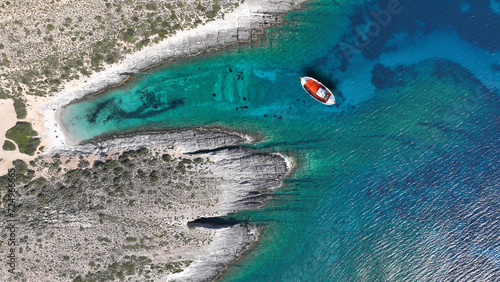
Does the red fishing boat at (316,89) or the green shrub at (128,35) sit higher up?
the green shrub at (128,35)

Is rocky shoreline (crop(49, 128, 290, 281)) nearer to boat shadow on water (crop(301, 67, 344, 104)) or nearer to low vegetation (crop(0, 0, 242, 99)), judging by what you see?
low vegetation (crop(0, 0, 242, 99))

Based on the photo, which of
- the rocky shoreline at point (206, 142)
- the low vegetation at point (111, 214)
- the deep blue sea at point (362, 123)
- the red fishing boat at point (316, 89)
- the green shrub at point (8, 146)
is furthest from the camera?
the deep blue sea at point (362, 123)

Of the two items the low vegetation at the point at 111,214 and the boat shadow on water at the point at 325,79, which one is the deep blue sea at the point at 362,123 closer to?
the boat shadow on water at the point at 325,79

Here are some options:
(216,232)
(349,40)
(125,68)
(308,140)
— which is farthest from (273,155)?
(125,68)

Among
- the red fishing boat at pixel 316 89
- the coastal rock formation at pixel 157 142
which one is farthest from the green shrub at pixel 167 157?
the red fishing boat at pixel 316 89

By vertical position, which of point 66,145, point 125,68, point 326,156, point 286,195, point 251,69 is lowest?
point 286,195

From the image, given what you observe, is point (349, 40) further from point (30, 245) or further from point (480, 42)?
point (30, 245)

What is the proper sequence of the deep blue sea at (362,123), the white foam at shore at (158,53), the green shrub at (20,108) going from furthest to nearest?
the deep blue sea at (362,123), the white foam at shore at (158,53), the green shrub at (20,108)
